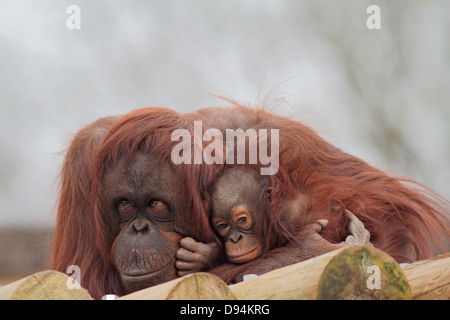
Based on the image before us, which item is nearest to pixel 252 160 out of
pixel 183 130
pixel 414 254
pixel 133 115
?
pixel 183 130

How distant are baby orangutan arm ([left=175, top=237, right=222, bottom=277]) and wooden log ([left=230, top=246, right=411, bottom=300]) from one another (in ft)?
2.97

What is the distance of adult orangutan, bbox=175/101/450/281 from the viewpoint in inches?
123

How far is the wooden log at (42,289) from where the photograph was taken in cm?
191

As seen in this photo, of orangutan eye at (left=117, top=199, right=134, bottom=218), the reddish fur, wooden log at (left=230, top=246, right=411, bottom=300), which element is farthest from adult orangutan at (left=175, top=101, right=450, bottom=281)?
wooden log at (left=230, top=246, right=411, bottom=300)

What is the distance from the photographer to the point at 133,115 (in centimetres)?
312

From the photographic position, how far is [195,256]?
2.94m

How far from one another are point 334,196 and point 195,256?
0.75 meters

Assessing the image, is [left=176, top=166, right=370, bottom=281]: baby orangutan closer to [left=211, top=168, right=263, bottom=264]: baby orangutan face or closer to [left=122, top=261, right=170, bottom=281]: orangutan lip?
[left=211, top=168, right=263, bottom=264]: baby orangutan face

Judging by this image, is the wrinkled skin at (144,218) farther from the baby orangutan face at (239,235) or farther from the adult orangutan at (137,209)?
the baby orangutan face at (239,235)

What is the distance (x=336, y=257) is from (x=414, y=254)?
173 cm

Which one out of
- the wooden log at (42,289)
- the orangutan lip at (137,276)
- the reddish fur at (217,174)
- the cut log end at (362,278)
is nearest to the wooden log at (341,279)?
the cut log end at (362,278)

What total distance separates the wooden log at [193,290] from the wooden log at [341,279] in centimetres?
11

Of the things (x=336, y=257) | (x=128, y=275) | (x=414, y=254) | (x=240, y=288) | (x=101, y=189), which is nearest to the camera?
(x=336, y=257)
